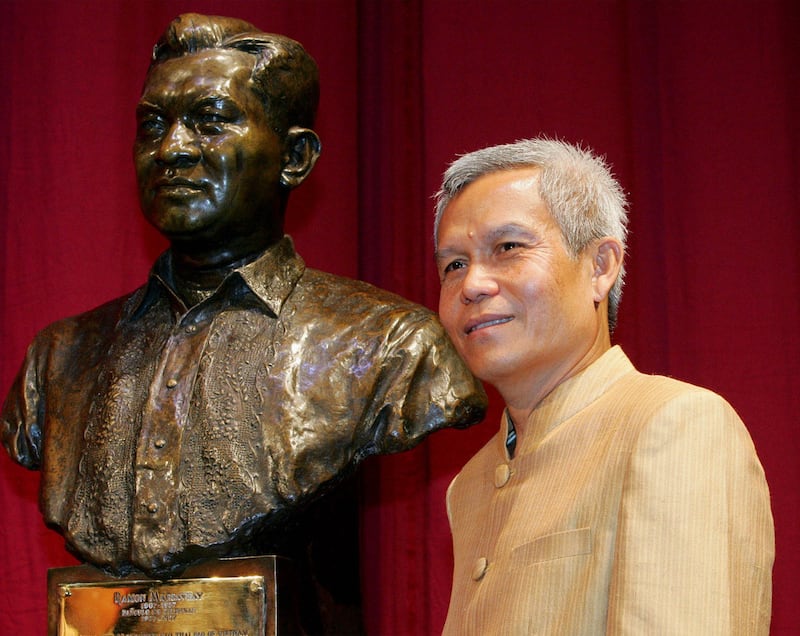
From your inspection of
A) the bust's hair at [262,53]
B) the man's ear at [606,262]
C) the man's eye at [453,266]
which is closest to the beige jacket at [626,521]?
the man's ear at [606,262]

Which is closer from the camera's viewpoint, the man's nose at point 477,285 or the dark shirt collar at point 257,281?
the man's nose at point 477,285

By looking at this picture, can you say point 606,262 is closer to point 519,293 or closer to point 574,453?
point 519,293

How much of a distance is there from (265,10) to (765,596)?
7.59 feet

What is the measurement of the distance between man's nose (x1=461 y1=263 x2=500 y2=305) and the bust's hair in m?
0.81

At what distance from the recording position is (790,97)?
3.08 metres

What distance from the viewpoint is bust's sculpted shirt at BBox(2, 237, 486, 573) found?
2.17 metres

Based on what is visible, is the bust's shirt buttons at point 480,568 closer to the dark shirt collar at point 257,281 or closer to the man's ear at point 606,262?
the man's ear at point 606,262

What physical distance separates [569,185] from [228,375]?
83 cm

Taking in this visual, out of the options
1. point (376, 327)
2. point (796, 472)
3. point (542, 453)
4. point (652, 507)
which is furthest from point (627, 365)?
point (796, 472)

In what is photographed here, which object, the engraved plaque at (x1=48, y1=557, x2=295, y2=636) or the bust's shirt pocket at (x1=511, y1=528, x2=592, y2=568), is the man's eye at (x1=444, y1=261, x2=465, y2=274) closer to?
the bust's shirt pocket at (x1=511, y1=528, x2=592, y2=568)

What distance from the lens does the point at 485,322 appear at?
1719 millimetres

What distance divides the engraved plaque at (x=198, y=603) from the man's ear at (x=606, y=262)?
→ 77cm

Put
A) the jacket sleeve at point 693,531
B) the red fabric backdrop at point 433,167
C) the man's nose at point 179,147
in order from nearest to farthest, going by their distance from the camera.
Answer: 1. the jacket sleeve at point 693,531
2. the man's nose at point 179,147
3. the red fabric backdrop at point 433,167

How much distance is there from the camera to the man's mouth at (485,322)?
171 centimetres
